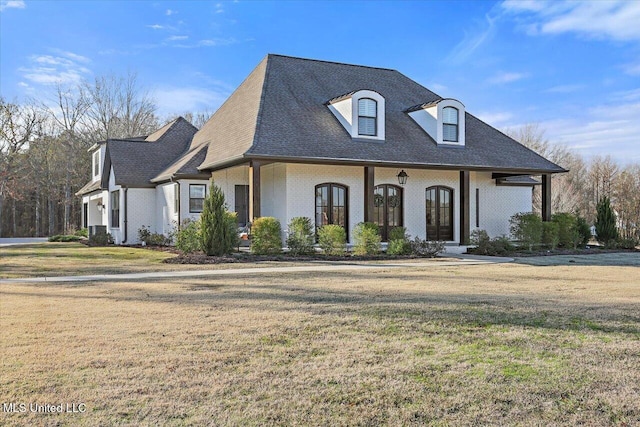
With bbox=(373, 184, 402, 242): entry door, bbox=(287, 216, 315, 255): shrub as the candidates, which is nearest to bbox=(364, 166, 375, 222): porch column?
bbox=(373, 184, 402, 242): entry door

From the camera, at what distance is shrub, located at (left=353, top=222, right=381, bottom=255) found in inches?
677

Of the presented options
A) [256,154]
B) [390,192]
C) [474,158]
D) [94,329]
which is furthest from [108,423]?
[474,158]

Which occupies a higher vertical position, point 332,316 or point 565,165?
point 565,165

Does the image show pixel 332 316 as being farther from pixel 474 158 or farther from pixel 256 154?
pixel 474 158

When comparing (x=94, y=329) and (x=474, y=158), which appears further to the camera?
(x=474, y=158)

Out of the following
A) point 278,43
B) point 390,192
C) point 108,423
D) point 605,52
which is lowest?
Result: point 108,423

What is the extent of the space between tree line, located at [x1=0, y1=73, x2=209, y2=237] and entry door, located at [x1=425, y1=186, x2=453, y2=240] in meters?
28.4

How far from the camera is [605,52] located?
23828mm

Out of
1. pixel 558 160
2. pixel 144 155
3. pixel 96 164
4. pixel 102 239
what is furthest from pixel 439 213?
pixel 558 160

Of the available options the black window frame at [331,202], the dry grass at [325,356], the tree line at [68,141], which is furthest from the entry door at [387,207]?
the tree line at [68,141]

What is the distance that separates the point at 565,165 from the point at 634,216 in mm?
18228

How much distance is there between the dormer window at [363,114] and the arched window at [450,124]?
116 inches

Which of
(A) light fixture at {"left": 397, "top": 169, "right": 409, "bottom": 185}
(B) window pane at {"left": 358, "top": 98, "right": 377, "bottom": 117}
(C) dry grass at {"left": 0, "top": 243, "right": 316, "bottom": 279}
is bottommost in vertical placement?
(C) dry grass at {"left": 0, "top": 243, "right": 316, "bottom": 279}

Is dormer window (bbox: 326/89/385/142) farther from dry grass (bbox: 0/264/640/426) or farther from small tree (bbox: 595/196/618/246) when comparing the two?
dry grass (bbox: 0/264/640/426)
